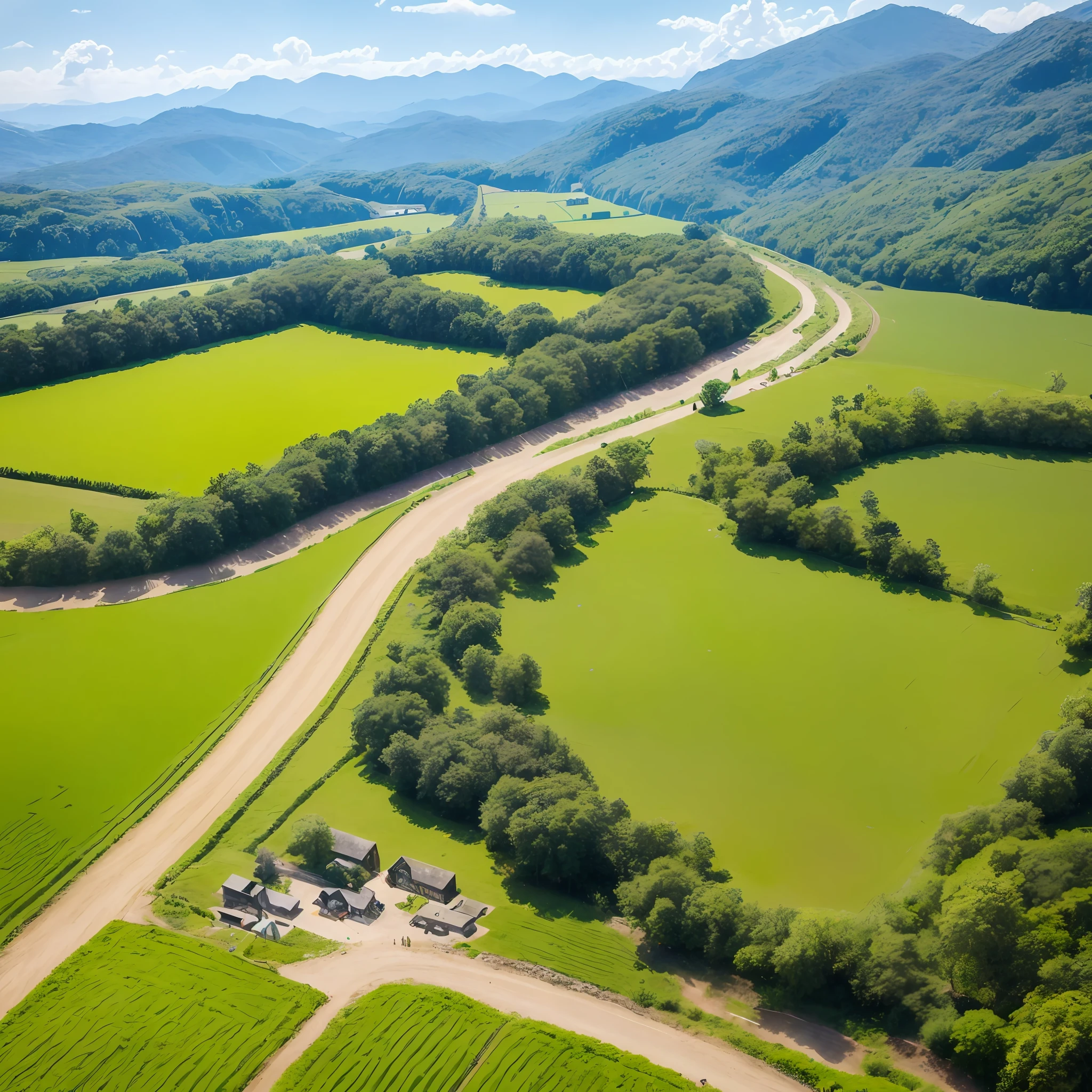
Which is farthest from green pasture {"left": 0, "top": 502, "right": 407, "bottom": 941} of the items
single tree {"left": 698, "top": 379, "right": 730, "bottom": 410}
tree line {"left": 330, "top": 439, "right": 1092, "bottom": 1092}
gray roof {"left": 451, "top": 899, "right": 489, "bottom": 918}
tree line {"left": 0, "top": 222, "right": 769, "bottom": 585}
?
single tree {"left": 698, "top": 379, "right": 730, "bottom": 410}

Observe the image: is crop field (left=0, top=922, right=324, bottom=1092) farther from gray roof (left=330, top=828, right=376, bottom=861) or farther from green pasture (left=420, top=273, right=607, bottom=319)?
green pasture (left=420, top=273, right=607, bottom=319)

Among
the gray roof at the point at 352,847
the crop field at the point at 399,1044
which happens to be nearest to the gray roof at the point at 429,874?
the gray roof at the point at 352,847

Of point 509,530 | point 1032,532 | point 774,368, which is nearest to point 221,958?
point 509,530

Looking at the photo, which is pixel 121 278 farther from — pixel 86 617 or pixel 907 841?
pixel 907 841

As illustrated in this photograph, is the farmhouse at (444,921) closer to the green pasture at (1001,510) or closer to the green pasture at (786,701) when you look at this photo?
the green pasture at (786,701)

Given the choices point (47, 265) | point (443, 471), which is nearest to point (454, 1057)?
point (443, 471)

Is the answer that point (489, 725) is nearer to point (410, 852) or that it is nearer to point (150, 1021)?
point (410, 852)
